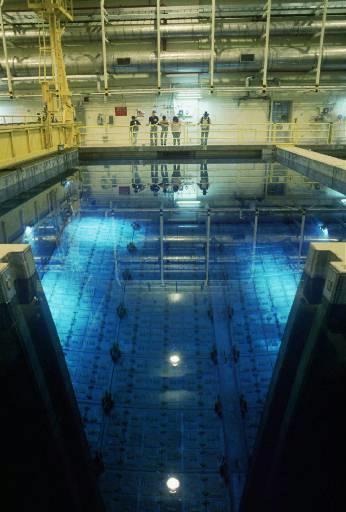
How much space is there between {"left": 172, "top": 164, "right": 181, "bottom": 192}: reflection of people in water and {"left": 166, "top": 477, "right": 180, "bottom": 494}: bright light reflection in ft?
25.5

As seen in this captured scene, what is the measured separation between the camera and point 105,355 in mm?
4594

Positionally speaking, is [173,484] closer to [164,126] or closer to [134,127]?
[164,126]

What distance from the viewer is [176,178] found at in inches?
486

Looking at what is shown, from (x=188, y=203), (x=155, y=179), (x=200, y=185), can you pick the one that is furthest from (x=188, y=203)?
(x=155, y=179)

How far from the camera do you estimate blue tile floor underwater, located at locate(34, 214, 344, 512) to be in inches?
132

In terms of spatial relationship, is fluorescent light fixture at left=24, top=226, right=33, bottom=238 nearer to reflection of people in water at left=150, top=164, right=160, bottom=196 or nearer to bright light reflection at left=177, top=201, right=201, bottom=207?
bright light reflection at left=177, top=201, right=201, bottom=207

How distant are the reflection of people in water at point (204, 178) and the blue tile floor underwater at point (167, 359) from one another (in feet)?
12.6

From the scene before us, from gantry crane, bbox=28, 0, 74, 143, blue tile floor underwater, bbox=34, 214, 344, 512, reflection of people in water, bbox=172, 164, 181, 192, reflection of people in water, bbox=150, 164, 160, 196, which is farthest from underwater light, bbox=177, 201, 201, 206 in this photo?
gantry crane, bbox=28, 0, 74, 143

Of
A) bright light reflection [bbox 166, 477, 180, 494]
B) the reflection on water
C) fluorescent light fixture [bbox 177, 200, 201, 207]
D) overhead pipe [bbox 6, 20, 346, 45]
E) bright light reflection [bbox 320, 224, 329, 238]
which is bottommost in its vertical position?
bright light reflection [bbox 166, 477, 180, 494]

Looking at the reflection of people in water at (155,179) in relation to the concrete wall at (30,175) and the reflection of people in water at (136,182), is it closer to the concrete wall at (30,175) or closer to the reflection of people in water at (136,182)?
the reflection of people in water at (136,182)

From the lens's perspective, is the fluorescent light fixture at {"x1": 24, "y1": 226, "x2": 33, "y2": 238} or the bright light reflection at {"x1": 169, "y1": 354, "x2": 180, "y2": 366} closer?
the bright light reflection at {"x1": 169, "y1": 354, "x2": 180, "y2": 366}

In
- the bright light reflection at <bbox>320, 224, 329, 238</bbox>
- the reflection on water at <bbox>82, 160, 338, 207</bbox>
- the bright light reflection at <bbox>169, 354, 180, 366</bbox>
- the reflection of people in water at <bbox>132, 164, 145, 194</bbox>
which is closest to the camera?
the bright light reflection at <bbox>169, 354, 180, 366</bbox>

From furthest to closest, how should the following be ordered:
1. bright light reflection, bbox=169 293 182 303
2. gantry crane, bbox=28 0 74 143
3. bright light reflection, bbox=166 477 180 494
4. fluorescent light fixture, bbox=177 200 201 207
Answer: gantry crane, bbox=28 0 74 143
fluorescent light fixture, bbox=177 200 201 207
bright light reflection, bbox=169 293 182 303
bright light reflection, bbox=166 477 180 494

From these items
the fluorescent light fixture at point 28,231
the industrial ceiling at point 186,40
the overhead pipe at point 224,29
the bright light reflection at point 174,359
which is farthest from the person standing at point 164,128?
the bright light reflection at point 174,359
